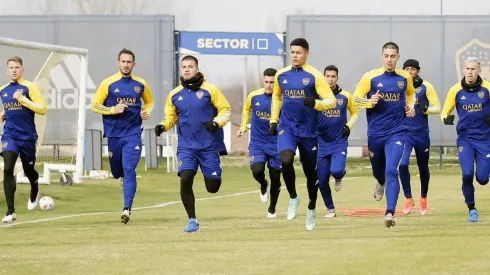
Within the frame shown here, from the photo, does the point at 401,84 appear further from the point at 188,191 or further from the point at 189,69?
the point at 188,191

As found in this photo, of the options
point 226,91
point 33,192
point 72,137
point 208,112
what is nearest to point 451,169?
point 72,137

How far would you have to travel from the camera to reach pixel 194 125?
1541 cm

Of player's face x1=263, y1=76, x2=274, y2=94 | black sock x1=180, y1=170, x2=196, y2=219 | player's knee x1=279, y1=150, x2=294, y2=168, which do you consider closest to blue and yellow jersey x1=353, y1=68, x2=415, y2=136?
player's knee x1=279, y1=150, x2=294, y2=168

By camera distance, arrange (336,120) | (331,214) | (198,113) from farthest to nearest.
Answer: (336,120) → (331,214) → (198,113)

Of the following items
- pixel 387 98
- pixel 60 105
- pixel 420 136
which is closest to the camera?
pixel 387 98

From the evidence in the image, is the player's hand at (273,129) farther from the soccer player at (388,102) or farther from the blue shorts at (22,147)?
the blue shorts at (22,147)

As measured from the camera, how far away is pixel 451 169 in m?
46.4

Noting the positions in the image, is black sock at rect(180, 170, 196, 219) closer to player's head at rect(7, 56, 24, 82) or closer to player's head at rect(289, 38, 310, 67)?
player's head at rect(289, 38, 310, 67)

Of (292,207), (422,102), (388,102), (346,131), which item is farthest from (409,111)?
(422,102)

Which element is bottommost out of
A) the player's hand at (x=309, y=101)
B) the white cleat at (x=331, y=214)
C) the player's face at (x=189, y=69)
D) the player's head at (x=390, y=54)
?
the white cleat at (x=331, y=214)

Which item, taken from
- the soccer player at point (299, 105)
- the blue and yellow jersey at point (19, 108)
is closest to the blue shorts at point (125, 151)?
the blue and yellow jersey at point (19, 108)

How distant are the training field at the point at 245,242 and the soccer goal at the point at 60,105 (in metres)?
4.52

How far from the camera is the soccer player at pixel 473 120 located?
16641 mm

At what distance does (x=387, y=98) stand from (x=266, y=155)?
12.9 feet
